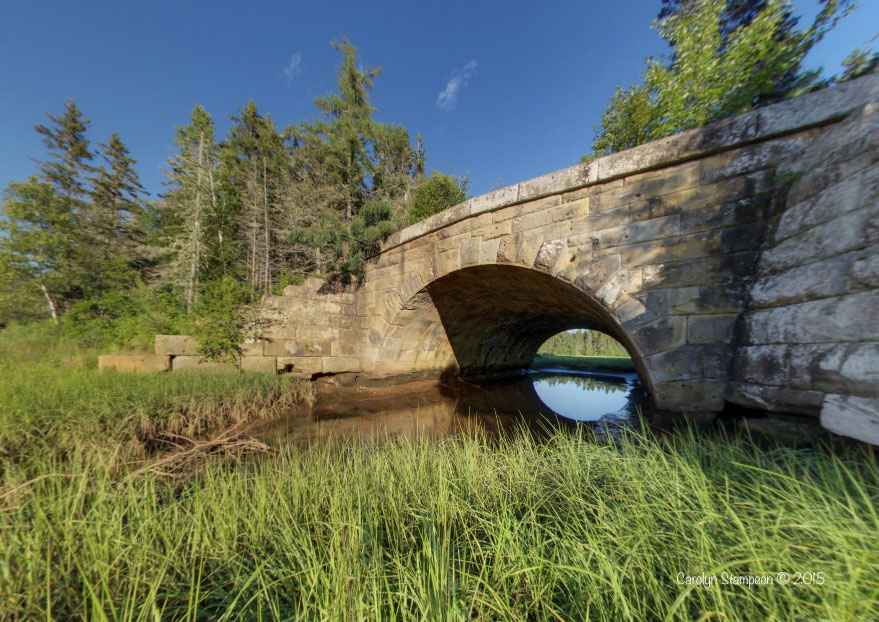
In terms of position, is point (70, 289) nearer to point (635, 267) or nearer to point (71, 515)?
point (71, 515)

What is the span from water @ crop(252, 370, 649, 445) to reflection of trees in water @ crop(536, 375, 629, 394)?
0.09 metres

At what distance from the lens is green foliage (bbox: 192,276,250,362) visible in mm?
5066

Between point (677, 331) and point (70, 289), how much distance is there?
19.3 meters

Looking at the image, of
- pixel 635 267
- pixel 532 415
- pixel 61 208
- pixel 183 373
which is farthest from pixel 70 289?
pixel 635 267

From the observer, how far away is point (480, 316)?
22.5ft

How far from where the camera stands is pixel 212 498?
1561 mm

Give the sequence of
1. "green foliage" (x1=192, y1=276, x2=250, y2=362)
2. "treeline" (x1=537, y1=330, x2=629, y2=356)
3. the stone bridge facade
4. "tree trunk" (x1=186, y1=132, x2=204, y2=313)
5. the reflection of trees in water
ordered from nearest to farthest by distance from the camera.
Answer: the stone bridge facade < "green foliage" (x1=192, y1=276, x2=250, y2=362) < "tree trunk" (x1=186, y1=132, x2=204, y2=313) < the reflection of trees in water < "treeline" (x1=537, y1=330, x2=629, y2=356)

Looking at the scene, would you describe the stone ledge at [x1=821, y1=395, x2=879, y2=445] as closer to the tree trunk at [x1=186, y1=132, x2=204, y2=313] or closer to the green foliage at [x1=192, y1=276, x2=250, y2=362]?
the green foliage at [x1=192, y1=276, x2=250, y2=362]

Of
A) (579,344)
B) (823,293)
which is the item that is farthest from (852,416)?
(579,344)

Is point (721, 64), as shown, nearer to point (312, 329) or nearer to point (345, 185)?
point (345, 185)

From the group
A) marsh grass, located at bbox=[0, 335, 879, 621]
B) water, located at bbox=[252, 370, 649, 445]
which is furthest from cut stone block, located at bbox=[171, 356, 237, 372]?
marsh grass, located at bbox=[0, 335, 879, 621]

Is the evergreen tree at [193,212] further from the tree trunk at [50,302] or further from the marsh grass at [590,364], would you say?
the marsh grass at [590,364]

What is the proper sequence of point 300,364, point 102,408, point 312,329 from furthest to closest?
point 312,329, point 300,364, point 102,408

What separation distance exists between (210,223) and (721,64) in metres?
17.1
